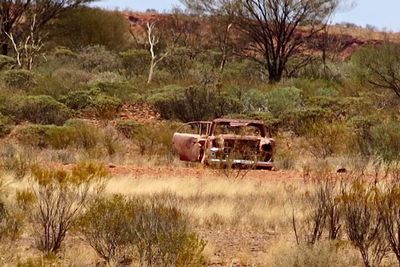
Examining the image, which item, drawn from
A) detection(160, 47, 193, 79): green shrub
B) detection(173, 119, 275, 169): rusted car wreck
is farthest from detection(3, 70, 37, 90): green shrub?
detection(173, 119, 275, 169): rusted car wreck

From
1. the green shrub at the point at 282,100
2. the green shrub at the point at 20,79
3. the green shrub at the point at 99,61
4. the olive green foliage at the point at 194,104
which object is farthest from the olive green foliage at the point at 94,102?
the green shrub at the point at 99,61

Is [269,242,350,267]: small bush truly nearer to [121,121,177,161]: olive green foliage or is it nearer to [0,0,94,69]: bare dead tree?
[121,121,177,161]: olive green foliage

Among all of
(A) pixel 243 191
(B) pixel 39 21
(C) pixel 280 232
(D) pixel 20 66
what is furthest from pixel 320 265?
(B) pixel 39 21

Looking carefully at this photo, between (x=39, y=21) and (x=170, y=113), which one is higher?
(x=39, y=21)

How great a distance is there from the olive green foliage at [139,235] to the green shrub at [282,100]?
807 inches

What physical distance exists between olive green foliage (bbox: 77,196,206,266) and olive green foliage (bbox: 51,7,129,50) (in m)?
42.2

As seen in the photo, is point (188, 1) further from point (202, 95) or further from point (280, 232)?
point (280, 232)

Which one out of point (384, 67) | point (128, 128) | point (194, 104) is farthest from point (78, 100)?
point (384, 67)

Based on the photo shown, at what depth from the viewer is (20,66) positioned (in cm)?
3694

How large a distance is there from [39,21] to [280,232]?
1538 inches

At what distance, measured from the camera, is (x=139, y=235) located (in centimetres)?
789

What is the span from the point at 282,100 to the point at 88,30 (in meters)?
25.7

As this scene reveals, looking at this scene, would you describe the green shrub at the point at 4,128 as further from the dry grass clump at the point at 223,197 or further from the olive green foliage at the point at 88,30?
the olive green foliage at the point at 88,30

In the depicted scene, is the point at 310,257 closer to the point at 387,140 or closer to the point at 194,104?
the point at 387,140
